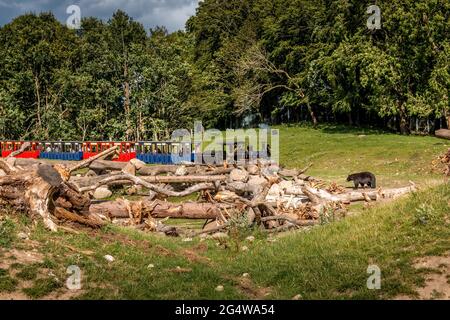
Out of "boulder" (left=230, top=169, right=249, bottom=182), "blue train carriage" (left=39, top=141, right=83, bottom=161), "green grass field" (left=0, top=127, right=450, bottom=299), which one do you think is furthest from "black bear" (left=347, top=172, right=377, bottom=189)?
"blue train carriage" (left=39, top=141, right=83, bottom=161)

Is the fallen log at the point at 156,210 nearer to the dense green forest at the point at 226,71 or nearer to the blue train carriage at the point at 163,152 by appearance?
the blue train carriage at the point at 163,152

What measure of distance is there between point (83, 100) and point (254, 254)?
46607mm

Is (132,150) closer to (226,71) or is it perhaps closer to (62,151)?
(62,151)

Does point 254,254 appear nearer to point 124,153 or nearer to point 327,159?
point 327,159

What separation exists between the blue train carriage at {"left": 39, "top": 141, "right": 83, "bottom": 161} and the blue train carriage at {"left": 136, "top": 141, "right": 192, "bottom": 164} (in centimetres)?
538

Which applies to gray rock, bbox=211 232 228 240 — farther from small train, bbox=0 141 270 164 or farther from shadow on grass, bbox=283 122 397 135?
shadow on grass, bbox=283 122 397 135

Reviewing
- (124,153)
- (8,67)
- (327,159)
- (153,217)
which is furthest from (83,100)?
(153,217)

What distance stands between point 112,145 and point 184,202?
798 inches

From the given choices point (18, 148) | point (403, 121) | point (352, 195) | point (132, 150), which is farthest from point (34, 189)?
point (403, 121)

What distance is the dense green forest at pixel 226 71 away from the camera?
41.3 metres

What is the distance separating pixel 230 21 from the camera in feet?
221

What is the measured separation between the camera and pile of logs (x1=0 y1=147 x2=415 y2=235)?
10781 mm

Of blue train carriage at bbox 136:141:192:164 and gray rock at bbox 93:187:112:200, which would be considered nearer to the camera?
gray rock at bbox 93:187:112:200

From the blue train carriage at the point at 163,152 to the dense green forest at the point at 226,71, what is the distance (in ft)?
41.9
